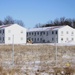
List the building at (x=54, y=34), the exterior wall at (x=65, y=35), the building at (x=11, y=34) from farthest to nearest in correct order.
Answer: the exterior wall at (x=65, y=35) < the building at (x=54, y=34) < the building at (x=11, y=34)

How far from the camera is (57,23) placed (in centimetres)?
11738

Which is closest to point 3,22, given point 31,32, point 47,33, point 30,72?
point 31,32

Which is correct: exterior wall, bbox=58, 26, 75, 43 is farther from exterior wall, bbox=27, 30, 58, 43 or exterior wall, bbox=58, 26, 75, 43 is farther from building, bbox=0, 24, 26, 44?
building, bbox=0, 24, 26, 44

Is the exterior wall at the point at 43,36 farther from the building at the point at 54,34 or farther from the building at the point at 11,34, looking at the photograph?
the building at the point at 11,34

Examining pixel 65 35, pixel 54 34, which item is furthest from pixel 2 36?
pixel 65 35

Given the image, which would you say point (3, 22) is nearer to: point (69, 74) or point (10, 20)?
point (10, 20)

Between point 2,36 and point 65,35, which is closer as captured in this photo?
point 2,36

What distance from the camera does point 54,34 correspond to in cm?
7469


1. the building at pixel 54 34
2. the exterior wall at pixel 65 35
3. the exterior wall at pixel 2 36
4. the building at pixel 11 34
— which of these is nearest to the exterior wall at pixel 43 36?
the building at pixel 54 34

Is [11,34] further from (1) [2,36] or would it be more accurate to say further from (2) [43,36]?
(2) [43,36]

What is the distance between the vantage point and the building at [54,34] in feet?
243

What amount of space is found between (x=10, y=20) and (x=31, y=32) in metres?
41.0

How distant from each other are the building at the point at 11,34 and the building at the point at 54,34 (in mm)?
9281

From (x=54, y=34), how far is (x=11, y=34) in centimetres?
1330
